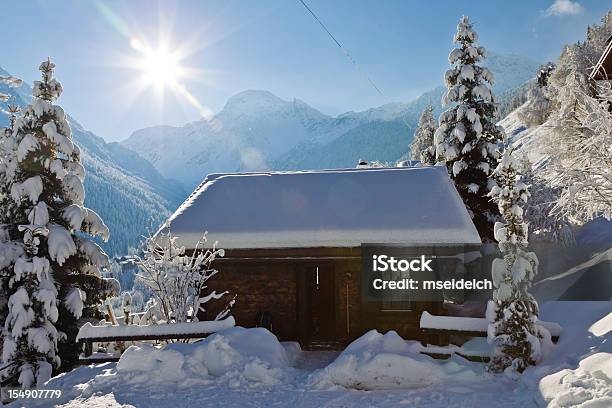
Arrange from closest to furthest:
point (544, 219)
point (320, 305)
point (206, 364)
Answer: point (206, 364)
point (320, 305)
point (544, 219)

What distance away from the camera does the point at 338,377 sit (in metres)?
8.41

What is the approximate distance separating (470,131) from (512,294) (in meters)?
12.4

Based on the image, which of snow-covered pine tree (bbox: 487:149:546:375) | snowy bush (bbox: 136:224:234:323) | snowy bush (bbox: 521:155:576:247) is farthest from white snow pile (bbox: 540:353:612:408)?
snowy bush (bbox: 521:155:576:247)

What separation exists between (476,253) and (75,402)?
1456cm

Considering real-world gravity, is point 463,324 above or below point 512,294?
below

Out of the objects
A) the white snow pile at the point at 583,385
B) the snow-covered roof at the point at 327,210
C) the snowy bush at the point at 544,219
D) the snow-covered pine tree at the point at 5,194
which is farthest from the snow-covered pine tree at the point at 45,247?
the snowy bush at the point at 544,219

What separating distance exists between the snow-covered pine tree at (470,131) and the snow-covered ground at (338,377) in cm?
950

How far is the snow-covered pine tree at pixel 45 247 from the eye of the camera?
12055 mm

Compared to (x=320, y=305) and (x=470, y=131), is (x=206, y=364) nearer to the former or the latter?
(x=320, y=305)

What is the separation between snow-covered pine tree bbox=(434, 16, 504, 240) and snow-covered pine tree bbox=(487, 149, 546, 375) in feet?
34.5

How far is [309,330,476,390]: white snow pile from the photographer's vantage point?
8188 millimetres

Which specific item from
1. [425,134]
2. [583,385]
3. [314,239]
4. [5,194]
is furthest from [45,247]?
[425,134]

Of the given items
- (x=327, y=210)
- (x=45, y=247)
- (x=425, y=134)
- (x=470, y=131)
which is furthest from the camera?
(x=425, y=134)

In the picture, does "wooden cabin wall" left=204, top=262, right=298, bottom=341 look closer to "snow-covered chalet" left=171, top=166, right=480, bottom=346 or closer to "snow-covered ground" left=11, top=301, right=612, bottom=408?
"snow-covered chalet" left=171, top=166, right=480, bottom=346
